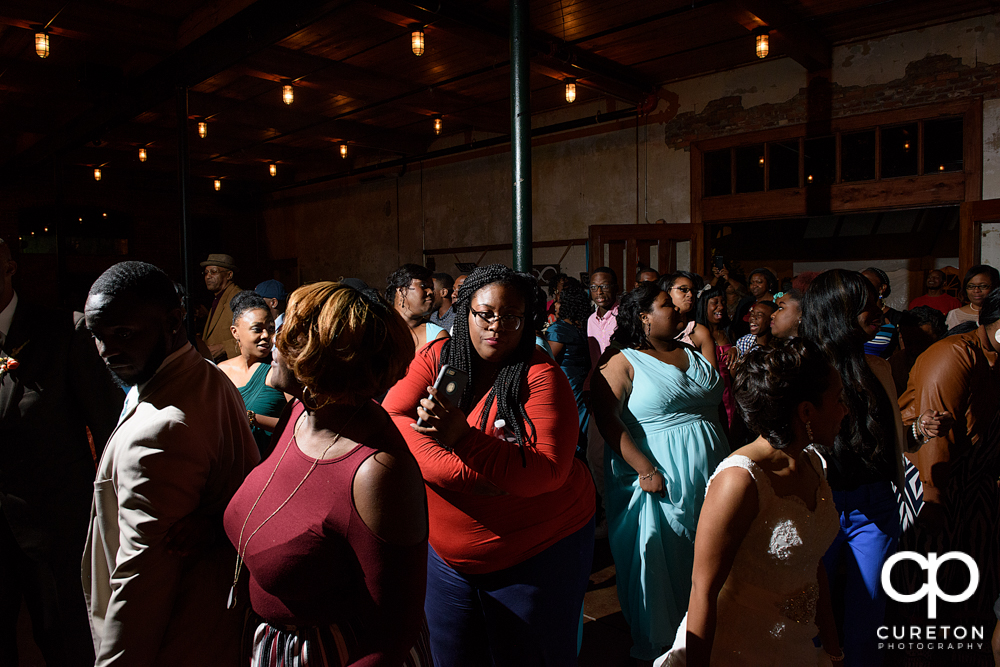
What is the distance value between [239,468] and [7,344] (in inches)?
45.1

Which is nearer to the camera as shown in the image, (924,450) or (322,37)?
(924,450)

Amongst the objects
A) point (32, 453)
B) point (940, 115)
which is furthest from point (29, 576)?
point (940, 115)

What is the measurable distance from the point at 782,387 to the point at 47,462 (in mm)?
2270

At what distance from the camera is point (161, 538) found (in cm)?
133

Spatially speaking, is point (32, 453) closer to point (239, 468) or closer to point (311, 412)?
point (239, 468)

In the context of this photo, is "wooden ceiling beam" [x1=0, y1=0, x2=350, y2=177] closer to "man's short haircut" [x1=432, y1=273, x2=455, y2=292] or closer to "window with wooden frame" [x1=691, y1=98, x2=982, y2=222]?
"man's short haircut" [x1=432, y1=273, x2=455, y2=292]

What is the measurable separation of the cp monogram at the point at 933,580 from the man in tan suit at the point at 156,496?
230cm

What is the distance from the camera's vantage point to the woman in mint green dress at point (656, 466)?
248cm

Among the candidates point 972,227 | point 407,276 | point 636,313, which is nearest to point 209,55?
point 407,276

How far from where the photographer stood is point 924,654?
8.38ft

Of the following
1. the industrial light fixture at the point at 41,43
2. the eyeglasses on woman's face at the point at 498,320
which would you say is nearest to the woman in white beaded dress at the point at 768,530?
the eyeglasses on woman's face at the point at 498,320

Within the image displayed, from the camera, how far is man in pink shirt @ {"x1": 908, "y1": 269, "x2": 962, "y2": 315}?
6.70m

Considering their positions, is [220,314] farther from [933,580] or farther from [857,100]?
[857,100]

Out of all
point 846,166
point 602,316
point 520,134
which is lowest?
point 602,316
